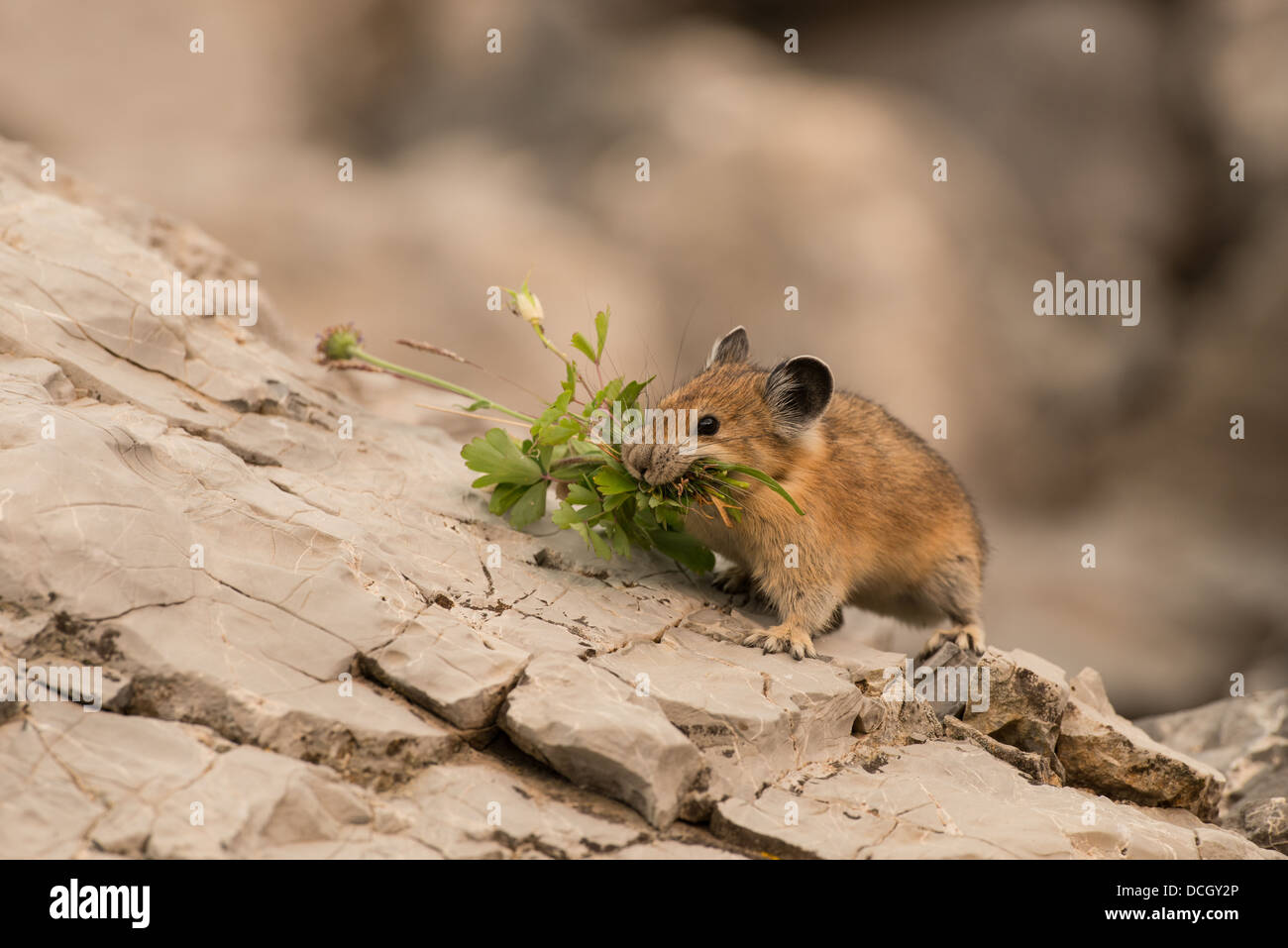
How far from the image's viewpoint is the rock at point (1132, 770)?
6.47 meters

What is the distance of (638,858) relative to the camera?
4113mm

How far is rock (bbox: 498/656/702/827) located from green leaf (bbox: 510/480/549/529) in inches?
71.3

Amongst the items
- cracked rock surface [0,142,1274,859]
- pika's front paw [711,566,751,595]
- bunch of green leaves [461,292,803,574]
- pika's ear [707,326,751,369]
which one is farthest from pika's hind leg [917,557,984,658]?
pika's ear [707,326,751,369]

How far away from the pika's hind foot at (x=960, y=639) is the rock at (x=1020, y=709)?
0.27 metres

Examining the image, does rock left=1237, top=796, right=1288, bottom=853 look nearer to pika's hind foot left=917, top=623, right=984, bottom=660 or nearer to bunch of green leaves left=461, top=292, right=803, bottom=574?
pika's hind foot left=917, top=623, right=984, bottom=660

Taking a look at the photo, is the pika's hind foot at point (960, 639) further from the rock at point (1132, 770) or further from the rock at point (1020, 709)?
the rock at point (1132, 770)

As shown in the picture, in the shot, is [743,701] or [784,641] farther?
[784,641]

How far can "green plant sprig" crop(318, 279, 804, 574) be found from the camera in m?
5.97

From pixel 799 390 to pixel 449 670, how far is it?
2.72m

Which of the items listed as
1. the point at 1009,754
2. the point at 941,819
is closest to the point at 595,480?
the point at 941,819

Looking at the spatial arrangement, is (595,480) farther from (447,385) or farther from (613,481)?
(447,385)

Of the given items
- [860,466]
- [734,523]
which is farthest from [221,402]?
[860,466]

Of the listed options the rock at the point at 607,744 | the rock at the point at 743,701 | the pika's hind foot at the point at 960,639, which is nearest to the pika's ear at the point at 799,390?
the rock at the point at 743,701

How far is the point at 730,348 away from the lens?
7.06 meters
